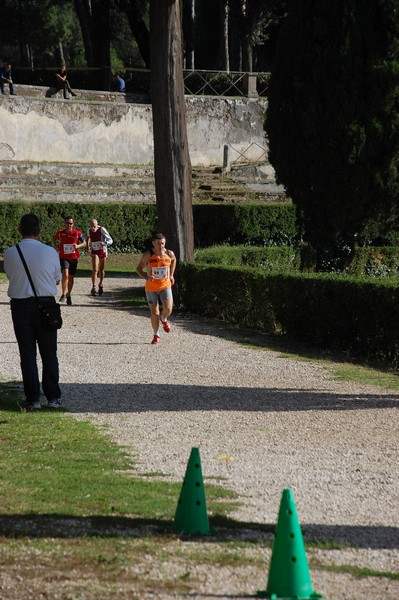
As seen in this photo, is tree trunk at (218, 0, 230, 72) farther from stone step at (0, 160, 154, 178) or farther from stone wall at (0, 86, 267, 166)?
stone step at (0, 160, 154, 178)

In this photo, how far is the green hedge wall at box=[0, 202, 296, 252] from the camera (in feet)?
116

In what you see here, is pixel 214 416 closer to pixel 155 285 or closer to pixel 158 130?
pixel 155 285

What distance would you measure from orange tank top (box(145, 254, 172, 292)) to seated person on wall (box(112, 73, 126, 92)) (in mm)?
31413

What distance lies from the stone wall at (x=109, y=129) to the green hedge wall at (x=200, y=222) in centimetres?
626

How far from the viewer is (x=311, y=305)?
17344 mm

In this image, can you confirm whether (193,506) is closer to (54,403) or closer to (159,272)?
(54,403)

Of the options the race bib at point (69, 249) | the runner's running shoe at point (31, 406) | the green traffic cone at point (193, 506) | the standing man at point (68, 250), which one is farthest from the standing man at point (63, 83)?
the green traffic cone at point (193, 506)

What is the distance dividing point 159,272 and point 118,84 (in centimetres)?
3191

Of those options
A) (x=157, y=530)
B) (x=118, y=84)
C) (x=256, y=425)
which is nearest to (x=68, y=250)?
(x=256, y=425)

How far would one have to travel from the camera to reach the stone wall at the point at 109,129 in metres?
40.9

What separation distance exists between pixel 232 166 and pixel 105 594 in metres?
41.0

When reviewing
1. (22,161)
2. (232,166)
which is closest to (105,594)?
(22,161)

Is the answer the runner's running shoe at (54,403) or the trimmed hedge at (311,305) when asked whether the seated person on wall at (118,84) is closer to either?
the trimmed hedge at (311,305)

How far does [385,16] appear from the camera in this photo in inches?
952
